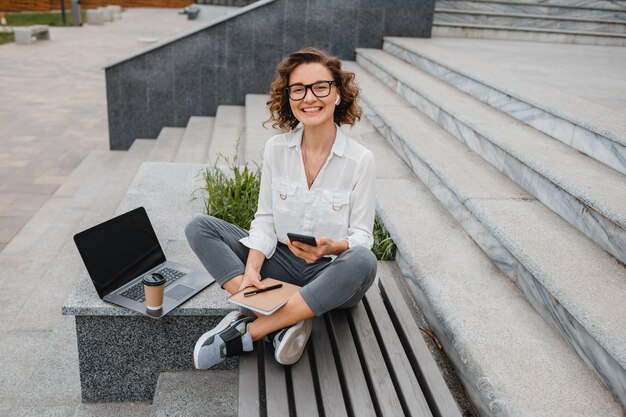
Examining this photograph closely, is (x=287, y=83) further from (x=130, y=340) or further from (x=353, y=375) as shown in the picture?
(x=130, y=340)

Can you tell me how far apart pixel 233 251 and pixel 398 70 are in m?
3.93

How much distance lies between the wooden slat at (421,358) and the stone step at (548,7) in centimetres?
675

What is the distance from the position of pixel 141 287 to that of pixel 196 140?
3582mm

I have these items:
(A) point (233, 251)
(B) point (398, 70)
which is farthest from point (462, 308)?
(B) point (398, 70)

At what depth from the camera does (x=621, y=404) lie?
1.98m

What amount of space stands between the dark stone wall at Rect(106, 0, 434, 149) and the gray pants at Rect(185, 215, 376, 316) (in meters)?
4.64

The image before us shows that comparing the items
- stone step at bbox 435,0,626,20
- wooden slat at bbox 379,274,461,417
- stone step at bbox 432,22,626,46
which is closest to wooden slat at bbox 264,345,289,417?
wooden slat at bbox 379,274,461,417

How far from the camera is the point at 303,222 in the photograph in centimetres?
253

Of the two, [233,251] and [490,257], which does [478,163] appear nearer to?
[490,257]

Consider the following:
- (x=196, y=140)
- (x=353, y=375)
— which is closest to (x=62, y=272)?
(x=196, y=140)

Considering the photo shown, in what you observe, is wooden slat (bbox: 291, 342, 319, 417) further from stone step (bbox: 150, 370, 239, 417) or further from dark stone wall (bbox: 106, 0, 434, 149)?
dark stone wall (bbox: 106, 0, 434, 149)

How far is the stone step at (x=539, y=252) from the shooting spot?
2.10m

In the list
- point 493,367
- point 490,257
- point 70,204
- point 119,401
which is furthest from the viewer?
point 70,204

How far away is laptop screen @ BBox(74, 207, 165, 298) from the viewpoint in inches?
98.9
